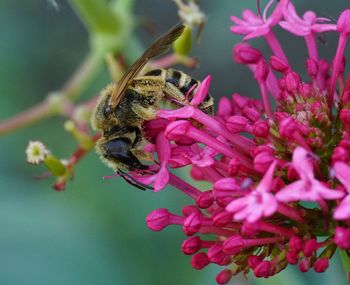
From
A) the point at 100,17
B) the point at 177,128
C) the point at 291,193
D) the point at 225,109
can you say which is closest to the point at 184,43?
the point at 100,17

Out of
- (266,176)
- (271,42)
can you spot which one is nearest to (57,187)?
(271,42)

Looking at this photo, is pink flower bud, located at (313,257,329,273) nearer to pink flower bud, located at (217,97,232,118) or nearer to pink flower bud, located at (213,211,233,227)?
pink flower bud, located at (213,211,233,227)

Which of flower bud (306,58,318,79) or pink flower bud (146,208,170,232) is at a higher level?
flower bud (306,58,318,79)

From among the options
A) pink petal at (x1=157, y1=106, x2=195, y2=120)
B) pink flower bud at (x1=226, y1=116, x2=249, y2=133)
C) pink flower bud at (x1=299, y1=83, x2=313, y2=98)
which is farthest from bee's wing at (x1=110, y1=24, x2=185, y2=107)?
pink flower bud at (x1=299, y1=83, x2=313, y2=98)

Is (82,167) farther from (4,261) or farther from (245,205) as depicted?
(245,205)

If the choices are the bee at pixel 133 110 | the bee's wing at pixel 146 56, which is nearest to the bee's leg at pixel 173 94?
the bee at pixel 133 110

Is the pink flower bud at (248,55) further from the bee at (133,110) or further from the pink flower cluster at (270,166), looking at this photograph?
the bee at (133,110)
